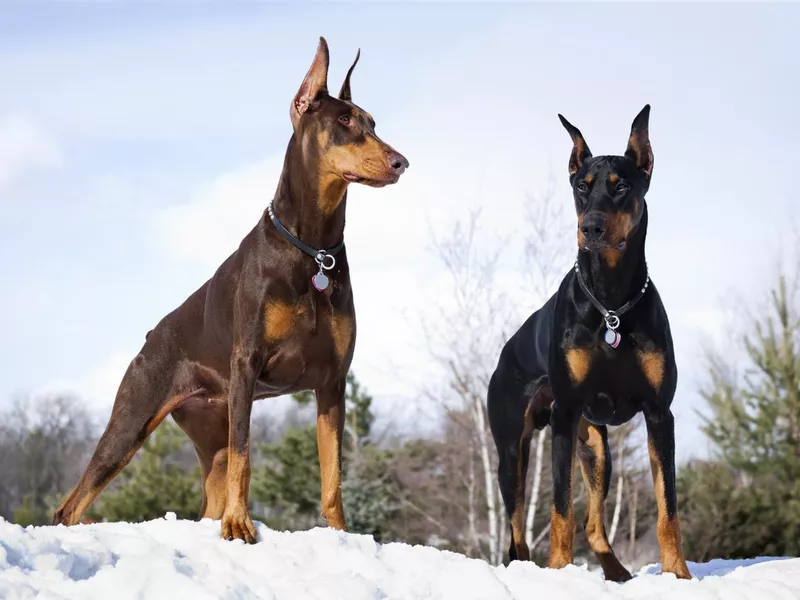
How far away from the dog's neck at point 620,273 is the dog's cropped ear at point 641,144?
0.78ft

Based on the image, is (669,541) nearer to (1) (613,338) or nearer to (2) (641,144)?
(1) (613,338)

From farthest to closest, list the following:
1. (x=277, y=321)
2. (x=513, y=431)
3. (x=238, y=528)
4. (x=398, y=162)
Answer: (x=513, y=431)
(x=277, y=321)
(x=398, y=162)
(x=238, y=528)

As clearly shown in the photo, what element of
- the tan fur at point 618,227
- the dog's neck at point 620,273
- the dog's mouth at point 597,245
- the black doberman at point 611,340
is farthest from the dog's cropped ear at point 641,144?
the dog's mouth at point 597,245

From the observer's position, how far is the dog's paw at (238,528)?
4449 millimetres

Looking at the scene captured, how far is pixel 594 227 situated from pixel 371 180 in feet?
4.01

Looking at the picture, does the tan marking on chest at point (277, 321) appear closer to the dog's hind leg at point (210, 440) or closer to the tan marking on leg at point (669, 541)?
the dog's hind leg at point (210, 440)

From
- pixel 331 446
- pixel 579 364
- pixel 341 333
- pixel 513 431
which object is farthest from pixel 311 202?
pixel 513 431

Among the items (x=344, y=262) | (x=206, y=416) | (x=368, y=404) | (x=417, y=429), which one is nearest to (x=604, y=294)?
(x=344, y=262)

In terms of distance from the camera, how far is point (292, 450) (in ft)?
A: 77.4

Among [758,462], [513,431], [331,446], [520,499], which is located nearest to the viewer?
[331,446]

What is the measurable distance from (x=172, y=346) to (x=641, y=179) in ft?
9.50

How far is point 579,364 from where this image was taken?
5.31 meters

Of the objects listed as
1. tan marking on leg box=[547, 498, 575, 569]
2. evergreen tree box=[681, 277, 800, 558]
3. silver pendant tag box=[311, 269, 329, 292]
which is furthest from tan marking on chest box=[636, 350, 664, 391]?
evergreen tree box=[681, 277, 800, 558]

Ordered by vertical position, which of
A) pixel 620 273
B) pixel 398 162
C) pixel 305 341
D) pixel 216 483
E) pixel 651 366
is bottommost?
pixel 216 483
